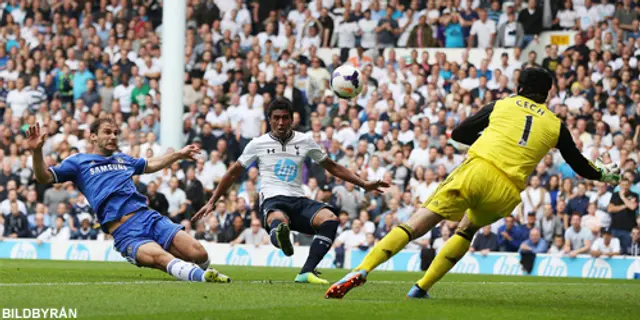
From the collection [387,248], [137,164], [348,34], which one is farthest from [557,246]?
[387,248]

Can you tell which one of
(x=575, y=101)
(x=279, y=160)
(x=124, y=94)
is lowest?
(x=124, y=94)

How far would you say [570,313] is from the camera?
881 centimetres

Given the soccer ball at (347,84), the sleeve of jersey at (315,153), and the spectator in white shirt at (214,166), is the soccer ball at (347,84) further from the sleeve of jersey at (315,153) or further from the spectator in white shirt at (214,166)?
the spectator in white shirt at (214,166)

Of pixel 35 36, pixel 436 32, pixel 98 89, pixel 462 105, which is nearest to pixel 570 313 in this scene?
pixel 462 105

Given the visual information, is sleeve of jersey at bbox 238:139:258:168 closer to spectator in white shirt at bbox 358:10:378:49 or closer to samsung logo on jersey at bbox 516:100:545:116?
samsung logo on jersey at bbox 516:100:545:116

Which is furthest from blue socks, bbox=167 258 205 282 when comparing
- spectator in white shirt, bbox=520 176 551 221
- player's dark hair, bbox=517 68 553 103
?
spectator in white shirt, bbox=520 176 551 221

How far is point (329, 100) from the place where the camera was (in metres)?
24.3

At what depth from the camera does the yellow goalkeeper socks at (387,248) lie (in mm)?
8961

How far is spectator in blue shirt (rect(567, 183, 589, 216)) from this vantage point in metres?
20.2

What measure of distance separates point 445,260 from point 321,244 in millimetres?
2412

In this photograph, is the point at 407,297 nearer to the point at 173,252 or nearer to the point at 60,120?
the point at 173,252

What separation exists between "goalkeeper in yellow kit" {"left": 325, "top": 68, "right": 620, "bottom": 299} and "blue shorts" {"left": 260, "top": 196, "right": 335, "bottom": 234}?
2537 millimetres

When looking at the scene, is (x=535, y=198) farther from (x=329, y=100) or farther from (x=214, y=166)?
(x=214, y=166)

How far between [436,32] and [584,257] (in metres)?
8.21
